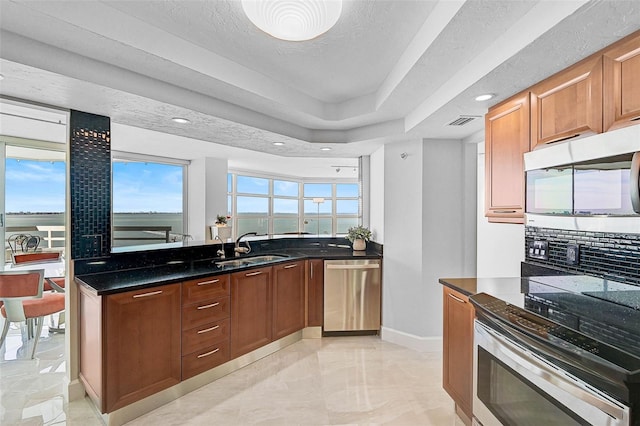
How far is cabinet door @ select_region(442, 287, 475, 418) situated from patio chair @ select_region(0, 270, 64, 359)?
11.6ft

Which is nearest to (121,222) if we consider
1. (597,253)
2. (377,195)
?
(377,195)

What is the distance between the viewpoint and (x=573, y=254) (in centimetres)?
193

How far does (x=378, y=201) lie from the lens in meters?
3.90

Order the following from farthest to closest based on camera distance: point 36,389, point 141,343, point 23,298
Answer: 1. point 23,298
2. point 36,389
3. point 141,343

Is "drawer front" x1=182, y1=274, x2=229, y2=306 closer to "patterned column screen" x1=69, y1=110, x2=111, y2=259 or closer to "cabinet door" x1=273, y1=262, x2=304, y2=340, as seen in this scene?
"cabinet door" x1=273, y1=262, x2=304, y2=340

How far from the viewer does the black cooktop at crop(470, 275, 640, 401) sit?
988 mm

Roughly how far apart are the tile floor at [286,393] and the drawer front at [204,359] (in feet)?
0.53

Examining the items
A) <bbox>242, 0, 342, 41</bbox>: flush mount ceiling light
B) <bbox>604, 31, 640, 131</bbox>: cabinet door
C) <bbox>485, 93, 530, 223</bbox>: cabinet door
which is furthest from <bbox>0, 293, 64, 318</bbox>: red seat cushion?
<bbox>604, 31, 640, 131</bbox>: cabinet door

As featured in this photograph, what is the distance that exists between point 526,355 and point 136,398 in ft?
7.88

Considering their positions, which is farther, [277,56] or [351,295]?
[351,295]

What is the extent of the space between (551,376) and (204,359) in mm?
2377

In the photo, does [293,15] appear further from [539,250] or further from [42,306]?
[42,306]

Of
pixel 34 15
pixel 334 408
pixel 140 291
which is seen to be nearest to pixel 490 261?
pixel 334 408

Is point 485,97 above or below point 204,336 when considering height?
above
